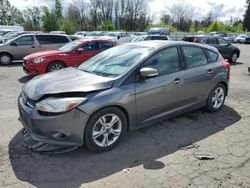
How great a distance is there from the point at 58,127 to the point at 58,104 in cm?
31

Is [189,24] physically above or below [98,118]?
above

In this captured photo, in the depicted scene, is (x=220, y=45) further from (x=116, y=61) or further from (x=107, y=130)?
(x=107, y=130)

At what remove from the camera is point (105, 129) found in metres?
3.67

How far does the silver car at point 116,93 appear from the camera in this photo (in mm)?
3375

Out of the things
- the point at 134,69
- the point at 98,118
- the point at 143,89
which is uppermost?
the point at 134,69

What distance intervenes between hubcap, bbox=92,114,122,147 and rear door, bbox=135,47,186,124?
1.33 feet

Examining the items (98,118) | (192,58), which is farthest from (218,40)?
(98,118)

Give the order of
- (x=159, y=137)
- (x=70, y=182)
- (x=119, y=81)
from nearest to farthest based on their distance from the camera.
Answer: (x=70, y=182) < (x=119, y=81) < (x=159, y=137)

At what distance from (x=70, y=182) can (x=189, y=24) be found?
83.1 meters

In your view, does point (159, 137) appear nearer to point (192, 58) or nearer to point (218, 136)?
point (218, 136)

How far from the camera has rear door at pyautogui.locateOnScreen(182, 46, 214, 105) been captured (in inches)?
184

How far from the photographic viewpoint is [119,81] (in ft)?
12.2

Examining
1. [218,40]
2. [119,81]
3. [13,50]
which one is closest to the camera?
[119,81]

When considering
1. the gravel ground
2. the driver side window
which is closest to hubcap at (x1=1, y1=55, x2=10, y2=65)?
the driver side window
